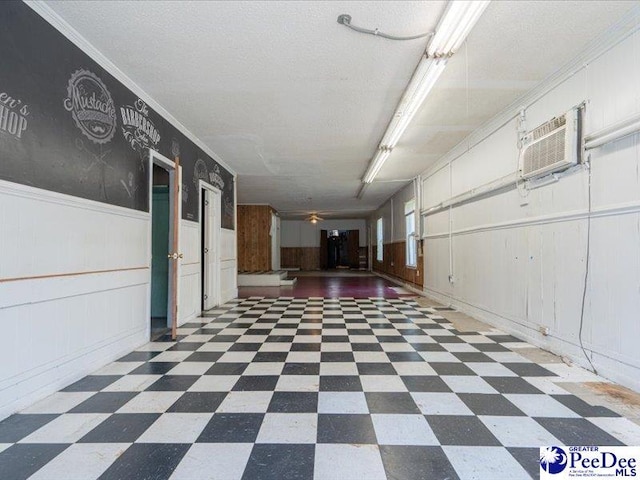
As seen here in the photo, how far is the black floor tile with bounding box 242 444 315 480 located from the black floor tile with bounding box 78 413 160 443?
2.43 feet

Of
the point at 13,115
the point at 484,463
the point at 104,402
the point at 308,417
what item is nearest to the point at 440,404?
the point at 484,463

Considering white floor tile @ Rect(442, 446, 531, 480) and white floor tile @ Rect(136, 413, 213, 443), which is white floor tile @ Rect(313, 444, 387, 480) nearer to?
A: white floor tile @ Rect(442, 446, 531, 480)

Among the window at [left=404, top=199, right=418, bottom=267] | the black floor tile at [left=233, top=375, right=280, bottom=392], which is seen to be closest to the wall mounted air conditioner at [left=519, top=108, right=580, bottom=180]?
the black floor tile at [left=233, top=375, right=280, bottom=392]

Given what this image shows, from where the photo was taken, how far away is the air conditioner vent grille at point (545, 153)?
3.11 metres

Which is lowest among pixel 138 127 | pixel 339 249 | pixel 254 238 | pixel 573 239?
pixel 339 249

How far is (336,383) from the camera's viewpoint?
2.66 m

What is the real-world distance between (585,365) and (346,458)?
2.51 m

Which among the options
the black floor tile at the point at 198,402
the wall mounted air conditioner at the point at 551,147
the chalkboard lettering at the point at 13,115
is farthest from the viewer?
the wall mounted air conditioner at the point at 551,147

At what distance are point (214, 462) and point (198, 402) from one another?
2.41ft

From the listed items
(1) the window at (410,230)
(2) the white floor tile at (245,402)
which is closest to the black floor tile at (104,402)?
(2) the white floor tile at (245,402)

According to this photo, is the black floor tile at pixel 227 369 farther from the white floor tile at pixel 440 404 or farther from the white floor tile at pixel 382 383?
the white floor tile at pixel 440 404

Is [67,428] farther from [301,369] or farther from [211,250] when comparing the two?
[211,250]

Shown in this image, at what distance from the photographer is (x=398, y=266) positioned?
10.7 metres

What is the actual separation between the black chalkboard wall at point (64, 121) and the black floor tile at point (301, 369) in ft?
7.50
